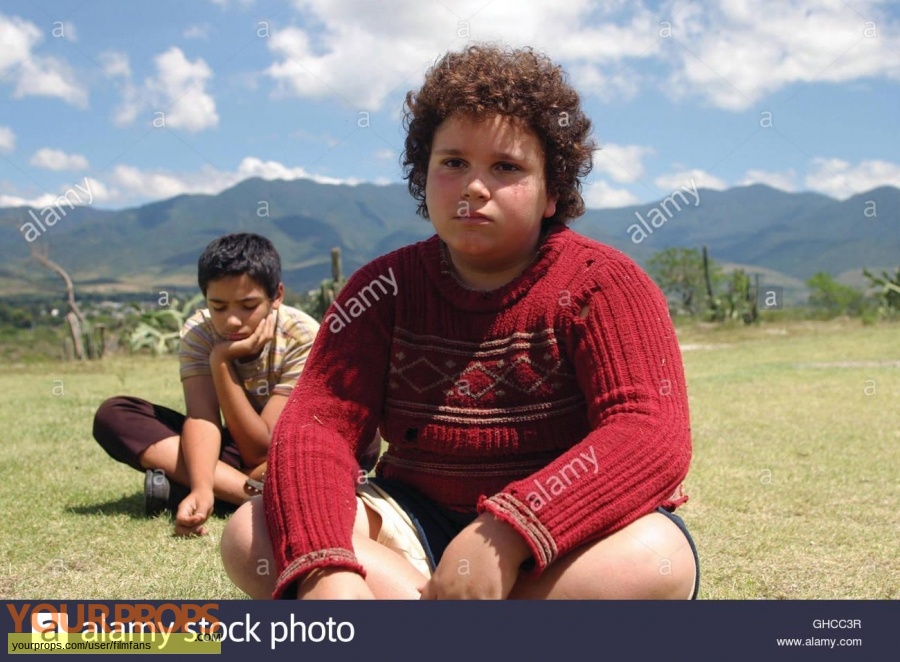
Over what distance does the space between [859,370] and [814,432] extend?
14.6ft

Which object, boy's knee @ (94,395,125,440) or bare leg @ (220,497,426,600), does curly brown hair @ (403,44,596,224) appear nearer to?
bare leg @ (220,497,426,600)

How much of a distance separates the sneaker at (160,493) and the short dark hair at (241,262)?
0.77 metres

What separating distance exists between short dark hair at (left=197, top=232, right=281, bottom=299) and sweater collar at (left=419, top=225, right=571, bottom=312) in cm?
154

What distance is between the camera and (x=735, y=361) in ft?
42.1

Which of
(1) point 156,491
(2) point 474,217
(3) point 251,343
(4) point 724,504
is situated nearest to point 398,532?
(2) point 474,217

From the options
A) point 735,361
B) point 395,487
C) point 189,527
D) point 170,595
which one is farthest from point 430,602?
point 735,361

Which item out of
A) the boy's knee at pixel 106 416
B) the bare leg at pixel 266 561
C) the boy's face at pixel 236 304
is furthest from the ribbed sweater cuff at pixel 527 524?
the boy's knee at pixel 106 416

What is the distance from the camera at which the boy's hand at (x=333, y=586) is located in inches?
69.9

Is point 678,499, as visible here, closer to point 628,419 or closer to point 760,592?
point 628,419

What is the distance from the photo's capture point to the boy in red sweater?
5.95 feet

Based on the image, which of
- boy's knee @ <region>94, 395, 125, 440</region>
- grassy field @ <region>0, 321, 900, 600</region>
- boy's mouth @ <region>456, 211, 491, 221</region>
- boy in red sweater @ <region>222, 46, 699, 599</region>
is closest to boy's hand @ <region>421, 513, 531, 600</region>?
boy in red sweater @ <region>222, 46, 699, 599</region>

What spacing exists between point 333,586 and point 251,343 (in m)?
1.97

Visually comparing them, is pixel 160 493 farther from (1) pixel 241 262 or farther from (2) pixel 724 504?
(2) pixel 724 504

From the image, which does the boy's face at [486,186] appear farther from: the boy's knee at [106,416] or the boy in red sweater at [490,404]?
the boy's knee at [106,416]
